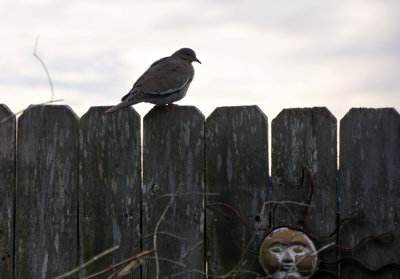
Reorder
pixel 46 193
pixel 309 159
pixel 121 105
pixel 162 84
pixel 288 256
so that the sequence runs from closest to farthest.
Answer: pixel 288 256 < pixel 309 159 < pixel 121 105 < pixel 46 193 < pixel 162 84

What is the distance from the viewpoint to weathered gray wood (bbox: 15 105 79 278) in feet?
12.0

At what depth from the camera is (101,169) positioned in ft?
11.9

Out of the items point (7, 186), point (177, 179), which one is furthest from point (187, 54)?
point (7, 186)

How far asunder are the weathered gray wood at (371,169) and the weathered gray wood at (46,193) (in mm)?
1967

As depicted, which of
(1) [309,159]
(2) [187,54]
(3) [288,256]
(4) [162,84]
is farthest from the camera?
(2) [187,54]

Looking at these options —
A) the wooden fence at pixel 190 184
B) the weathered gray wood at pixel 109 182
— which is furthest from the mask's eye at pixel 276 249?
the weathered gray wood at pixel 109 182

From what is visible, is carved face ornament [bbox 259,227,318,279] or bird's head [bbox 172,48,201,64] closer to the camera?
carved face ornament [bbox 259,227,318,279]

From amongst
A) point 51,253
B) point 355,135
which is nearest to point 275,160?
point 355,135

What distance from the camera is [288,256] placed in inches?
128

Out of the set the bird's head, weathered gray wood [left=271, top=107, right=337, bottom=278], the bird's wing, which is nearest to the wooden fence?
weathered gray wood [left=271, top=107, right=337, bottom=278]

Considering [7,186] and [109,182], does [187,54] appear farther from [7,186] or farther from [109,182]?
[7,186]

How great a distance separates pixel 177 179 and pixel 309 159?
947mm

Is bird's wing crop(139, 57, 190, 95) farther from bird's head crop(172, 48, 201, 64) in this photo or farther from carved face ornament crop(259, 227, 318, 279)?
carved face ornament crop(259, 227, 318, 279)

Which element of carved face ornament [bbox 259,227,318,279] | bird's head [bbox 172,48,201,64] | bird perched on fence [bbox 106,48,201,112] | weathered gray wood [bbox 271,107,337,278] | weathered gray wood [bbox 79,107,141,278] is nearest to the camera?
carved face ornament [bbox 259,227,318,279]
